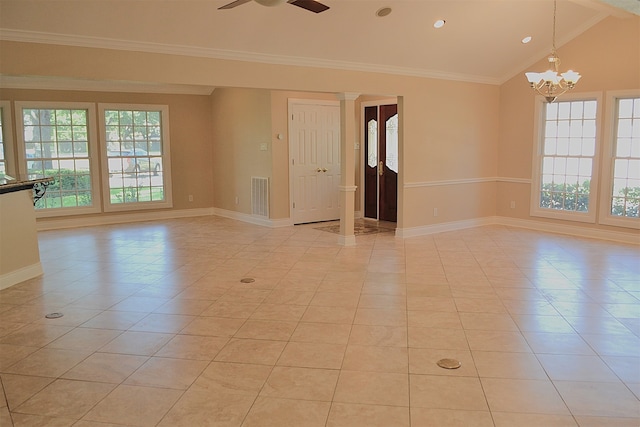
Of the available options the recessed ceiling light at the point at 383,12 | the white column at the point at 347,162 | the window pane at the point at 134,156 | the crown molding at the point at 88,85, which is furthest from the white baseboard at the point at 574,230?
the window pane at the point at 134,156

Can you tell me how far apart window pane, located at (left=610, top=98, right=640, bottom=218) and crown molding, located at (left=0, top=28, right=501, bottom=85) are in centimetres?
222

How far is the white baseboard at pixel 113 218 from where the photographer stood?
8305 mm

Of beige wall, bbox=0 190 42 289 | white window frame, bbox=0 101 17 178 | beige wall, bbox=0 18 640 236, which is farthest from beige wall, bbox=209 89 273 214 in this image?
beige wall, bbox=0 190 42 289

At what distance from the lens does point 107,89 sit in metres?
8.65

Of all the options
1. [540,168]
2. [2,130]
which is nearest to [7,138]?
[2,130]

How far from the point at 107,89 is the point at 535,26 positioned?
6.88m

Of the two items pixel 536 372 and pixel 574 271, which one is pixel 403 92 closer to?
→ pixel 574 271

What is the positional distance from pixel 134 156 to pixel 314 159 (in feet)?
11.0

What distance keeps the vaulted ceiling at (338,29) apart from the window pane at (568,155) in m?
0.99

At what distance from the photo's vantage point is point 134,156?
911cm

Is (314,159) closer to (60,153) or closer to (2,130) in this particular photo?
(60,153)

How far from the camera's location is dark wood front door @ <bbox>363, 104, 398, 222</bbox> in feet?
28.2

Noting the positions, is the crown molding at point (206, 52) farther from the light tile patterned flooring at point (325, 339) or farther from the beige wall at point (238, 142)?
the light tile patterned flooring at point (325, 339)

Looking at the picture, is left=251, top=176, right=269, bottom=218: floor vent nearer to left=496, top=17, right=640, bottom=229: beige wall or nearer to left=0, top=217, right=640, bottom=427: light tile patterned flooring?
left=0, top=217, right=640, bottom=427: light tile patterned flooring
